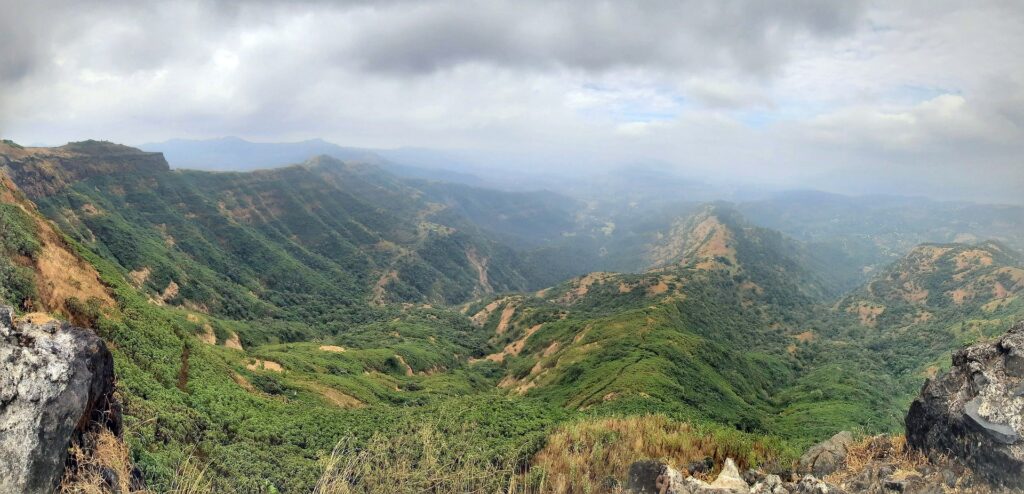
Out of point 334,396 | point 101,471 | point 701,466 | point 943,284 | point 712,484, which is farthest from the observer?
point 943,284

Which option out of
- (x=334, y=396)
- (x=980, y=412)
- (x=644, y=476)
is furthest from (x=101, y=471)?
(x=334, y=396)

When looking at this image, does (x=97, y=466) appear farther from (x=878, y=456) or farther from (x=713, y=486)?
(x=878, y=456)

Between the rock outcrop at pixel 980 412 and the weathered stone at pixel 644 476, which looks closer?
the rock outcrop at pixel 980 412

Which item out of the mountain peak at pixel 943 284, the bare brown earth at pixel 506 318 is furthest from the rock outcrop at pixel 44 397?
the mountain peak at pixel 943 284

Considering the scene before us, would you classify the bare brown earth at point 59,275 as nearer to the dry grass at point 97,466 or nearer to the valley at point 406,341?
the valley at point 406,341

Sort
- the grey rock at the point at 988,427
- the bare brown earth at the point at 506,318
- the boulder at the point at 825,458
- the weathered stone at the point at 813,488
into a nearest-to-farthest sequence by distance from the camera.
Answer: the grey rock at the point at 988,427 → the weathered stone at the point at 813,488 → the boulder at the point at 825,458 → the bare brown earth at the point at 506,318

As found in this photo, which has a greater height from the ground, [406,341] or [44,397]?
[44,397]

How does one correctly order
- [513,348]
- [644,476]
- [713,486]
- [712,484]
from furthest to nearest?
[513,348] → [644,476] → [712,484] → [713,486]

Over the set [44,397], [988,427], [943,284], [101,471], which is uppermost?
[44,397]
